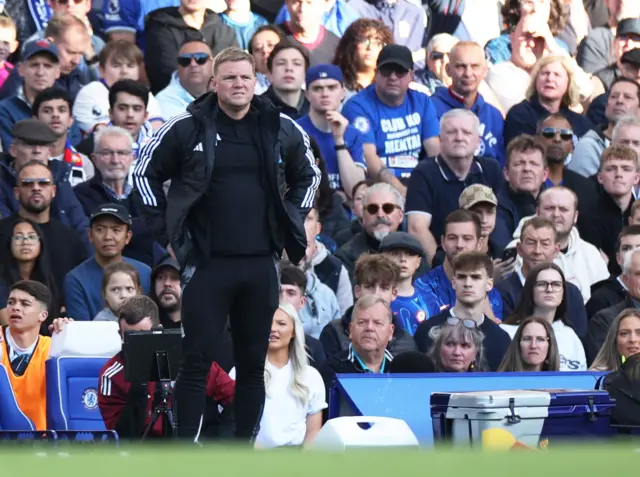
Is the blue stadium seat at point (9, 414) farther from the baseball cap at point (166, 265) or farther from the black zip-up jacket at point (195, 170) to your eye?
the baseball cap at point (166, 265)

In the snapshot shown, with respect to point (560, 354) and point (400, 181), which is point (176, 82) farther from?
point (560, 354)

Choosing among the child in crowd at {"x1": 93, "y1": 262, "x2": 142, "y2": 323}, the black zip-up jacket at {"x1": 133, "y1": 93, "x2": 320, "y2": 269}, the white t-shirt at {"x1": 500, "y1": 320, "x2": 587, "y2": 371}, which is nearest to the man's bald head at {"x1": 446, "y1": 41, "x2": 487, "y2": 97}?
the white t-shirt at {"x1": 500, "y1": 320, "x2": 587, "y2": 371}

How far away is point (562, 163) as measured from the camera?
1323 centimetres

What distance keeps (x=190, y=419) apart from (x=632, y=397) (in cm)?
255

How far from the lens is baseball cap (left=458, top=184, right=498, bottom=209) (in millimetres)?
11875

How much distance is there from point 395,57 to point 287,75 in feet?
3.04

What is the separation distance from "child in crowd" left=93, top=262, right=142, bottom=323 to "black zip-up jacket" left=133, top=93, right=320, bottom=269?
2677 millimetres

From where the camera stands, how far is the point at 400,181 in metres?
12.8

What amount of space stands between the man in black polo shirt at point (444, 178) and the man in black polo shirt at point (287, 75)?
4.62 ft

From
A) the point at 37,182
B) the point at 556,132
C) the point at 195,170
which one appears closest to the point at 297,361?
the point at 195,170

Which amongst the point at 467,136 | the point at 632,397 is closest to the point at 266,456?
the point at 632,397

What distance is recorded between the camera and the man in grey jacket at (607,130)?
13531 millimetres

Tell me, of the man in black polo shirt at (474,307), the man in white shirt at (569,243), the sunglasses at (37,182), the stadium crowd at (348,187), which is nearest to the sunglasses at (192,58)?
the stadium crowd at (348,187)

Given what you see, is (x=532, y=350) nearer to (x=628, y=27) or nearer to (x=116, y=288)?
(x=116, y=288)
